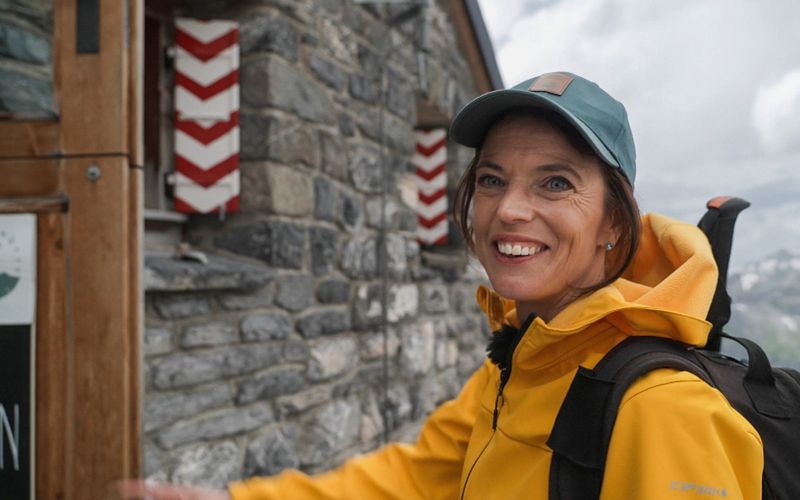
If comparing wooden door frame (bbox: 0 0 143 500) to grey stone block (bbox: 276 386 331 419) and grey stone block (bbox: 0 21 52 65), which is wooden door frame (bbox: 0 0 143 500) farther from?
grey stone block (bbox: 276 386 331 419)

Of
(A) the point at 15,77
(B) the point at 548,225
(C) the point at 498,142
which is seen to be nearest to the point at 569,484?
(B) the point at 548,225

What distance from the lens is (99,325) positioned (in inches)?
66.1

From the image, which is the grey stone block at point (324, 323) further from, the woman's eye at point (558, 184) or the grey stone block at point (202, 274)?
the woman's eye at point (558, 184)

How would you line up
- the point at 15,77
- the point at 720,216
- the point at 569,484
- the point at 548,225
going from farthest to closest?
the point at 15,77
the point at 720,216
the point at 548,225
the point at 569,484

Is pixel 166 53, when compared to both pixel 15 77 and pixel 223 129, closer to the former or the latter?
pixel 223 129

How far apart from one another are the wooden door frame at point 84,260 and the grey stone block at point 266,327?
146 centimetres

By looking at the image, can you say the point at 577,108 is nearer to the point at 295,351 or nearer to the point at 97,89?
the point at 97,89

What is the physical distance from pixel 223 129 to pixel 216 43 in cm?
41

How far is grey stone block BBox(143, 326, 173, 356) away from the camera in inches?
107

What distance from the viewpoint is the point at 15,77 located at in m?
2.01

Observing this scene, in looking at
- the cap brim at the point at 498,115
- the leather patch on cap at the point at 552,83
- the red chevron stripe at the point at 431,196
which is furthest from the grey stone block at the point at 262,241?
the red chevron stripe at the point at 431,196

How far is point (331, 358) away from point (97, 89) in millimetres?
2325

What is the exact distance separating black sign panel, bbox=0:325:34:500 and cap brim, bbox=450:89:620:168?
1171 mm

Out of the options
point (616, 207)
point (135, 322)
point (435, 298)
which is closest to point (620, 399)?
point (616, 207)
